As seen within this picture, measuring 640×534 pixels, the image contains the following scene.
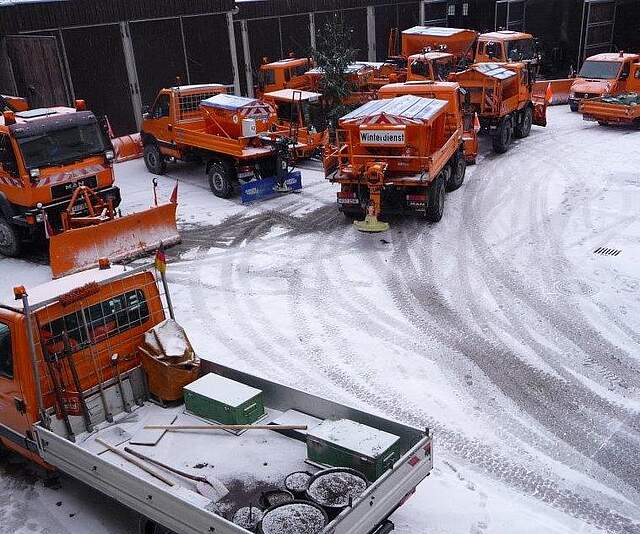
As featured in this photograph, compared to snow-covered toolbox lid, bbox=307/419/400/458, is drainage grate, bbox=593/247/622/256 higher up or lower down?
lower down

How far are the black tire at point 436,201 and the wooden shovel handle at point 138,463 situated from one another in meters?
8.80

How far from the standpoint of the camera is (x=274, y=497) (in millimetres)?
4926

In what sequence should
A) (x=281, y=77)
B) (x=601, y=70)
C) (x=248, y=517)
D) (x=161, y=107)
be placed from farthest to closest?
(x=601, y=70) → (x=281, y=77) → (x=161, y=107) → (x=248, y=517)

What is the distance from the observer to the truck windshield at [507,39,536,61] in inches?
853

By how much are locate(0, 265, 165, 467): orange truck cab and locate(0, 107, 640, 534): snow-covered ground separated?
93 centimetres

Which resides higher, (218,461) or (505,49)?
(505,49)

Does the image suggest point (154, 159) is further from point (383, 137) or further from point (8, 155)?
point (383, 137)

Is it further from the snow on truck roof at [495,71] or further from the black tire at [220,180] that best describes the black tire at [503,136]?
the black tire at [220,180]

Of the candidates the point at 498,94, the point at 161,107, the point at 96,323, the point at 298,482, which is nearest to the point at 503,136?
the point at 498,94

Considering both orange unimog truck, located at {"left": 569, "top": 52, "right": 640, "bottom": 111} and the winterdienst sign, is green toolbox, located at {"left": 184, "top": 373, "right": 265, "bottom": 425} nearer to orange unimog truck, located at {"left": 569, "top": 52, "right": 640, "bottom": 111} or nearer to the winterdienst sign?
the winterdienst sign

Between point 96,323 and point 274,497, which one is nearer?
point 274,497

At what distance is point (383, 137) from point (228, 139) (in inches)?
165

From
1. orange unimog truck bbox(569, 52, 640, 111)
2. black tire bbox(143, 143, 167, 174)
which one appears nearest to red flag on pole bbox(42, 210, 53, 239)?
black tire bbox(143, 143, 167, 174)

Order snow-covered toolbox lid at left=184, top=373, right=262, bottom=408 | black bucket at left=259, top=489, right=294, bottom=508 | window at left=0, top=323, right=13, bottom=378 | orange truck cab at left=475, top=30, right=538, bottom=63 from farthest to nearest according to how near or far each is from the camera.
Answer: orange truck cab at left=475, top=30, right=538, bottom=63, snow-covered toolbox lid at left=184, top=373, right=262, bottom=408, window at left=0, top=323, right=13, bottom=378, black bucket at left=259, top=489, right=294, bottom=508
